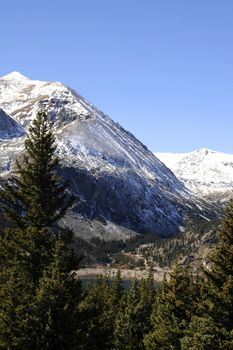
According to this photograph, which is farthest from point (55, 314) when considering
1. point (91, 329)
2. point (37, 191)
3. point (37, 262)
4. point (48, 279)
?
point (37, 191)

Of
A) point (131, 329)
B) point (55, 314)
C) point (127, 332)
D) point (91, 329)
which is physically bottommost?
point (127, 332)

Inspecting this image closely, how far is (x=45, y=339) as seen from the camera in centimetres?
2988

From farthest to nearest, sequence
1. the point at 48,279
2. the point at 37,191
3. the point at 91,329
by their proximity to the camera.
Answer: the point at 91,329, the point at 37,191, the point at 48,279

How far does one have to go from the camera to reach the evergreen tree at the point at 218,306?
34.1 meters

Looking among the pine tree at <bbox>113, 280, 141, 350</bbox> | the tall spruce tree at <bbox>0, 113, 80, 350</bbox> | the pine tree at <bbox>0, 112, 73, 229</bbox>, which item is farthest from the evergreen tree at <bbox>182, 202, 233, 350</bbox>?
the pine tree at <bbox>113, 280, 141, 350</bbox>

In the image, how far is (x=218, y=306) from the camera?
34719 millimetres

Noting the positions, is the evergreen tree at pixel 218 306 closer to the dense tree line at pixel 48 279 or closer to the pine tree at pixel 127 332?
the dense tree line at pixel 48 279

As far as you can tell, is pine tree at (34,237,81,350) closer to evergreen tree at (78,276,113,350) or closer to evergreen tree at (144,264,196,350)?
evergreen tree at (78,276,113,350)

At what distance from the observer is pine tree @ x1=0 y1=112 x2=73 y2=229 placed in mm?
34312

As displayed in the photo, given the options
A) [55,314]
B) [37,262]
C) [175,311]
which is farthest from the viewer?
[175,311]

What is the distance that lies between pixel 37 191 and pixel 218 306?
14355 mm

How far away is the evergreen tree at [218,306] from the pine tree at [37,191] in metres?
11.0

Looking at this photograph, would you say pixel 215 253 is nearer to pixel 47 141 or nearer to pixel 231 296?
pixel 231 296

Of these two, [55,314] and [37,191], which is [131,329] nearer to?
[37,191]
